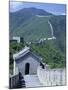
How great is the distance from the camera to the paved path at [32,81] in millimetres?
2277

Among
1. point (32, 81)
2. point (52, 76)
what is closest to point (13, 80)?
point (32, 81)

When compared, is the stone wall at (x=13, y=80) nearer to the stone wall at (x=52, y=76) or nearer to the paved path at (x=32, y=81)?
the paved path at (x=32, y=81)

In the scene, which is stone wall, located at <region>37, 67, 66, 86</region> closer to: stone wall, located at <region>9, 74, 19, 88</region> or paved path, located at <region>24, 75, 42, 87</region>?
paved path, located at <region>24, 75, 42, 87</region>

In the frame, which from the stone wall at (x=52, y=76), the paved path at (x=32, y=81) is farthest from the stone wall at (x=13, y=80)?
the stone wall at (x=52, y=76)

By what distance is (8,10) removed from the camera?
88.4 inches

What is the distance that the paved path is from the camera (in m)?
2.28

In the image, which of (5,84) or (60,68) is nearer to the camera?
(5,84)

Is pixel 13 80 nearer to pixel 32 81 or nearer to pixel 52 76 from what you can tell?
pixel 32 81

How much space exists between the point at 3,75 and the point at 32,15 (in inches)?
26.2

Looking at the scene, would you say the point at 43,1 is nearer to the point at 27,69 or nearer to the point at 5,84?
the point at 27,69

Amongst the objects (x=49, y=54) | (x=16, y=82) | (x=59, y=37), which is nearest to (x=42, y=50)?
(x=49, y=54)

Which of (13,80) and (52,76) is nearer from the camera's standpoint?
(13,80)

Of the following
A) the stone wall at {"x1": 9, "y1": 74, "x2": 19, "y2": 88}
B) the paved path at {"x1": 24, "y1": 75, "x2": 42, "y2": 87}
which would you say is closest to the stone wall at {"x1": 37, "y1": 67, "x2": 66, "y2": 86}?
the paved path at {"x1": 24, "y1": 75, "x2": 42, "y2": 87}

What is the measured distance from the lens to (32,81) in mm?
2295
